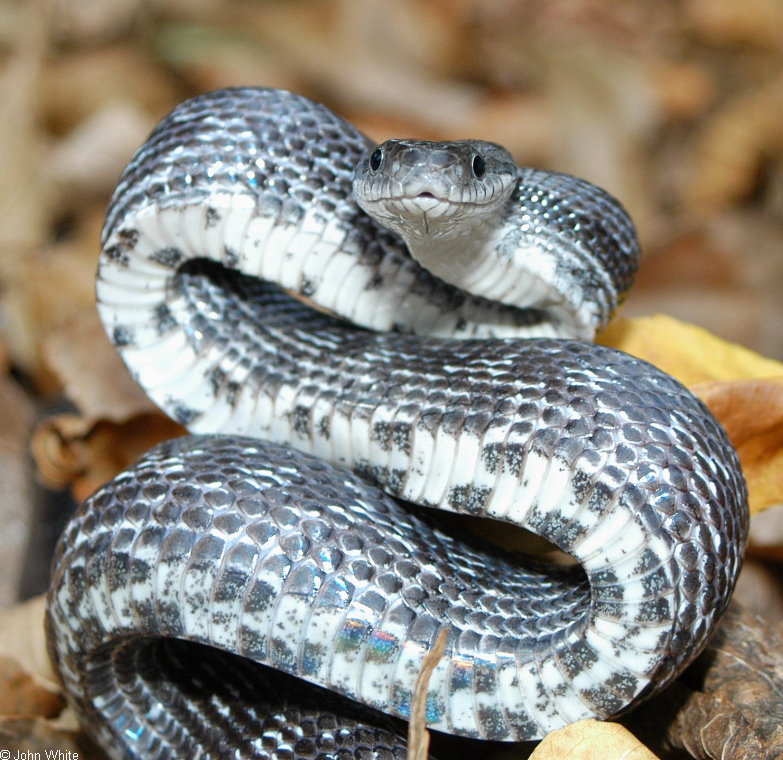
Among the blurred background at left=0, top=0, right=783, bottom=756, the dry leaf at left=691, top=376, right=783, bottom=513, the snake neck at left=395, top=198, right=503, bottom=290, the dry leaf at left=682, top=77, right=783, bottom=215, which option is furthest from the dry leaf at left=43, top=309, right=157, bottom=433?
the dry leaf at left=682, top=77, right=783, bottom=215

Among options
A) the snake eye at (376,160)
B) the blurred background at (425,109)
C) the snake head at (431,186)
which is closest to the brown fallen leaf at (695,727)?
the snake head at (431,186)

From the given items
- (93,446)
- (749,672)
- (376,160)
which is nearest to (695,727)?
(749,672)

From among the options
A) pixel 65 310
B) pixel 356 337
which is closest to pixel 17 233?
pixel 65 310

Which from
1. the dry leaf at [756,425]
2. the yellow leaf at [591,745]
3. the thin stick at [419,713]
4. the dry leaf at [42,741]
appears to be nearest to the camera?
the thin stick at [419,713]

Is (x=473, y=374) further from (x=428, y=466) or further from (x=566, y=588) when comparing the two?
(x=566, y=588)

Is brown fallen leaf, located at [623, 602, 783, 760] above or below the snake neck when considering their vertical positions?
below

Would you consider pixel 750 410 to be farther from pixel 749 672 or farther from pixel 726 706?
pixel 726 706

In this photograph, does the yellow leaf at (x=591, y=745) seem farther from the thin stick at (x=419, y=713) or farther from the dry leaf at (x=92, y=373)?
the dry leaf at (x=92, y=373)

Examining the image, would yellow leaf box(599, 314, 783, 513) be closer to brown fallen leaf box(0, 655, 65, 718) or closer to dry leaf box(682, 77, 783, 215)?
brown fallen leaf box(0, 655, 65, 718)
